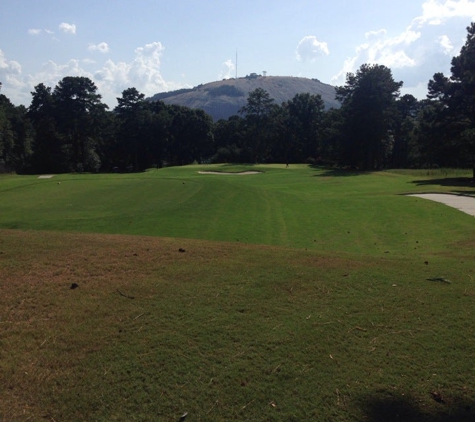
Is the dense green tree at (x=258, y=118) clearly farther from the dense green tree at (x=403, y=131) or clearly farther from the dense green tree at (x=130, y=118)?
the dense green tree at (x=403, y=131)

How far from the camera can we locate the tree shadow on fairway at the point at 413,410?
390 cm

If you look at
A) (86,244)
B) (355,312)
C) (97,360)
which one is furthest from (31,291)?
(355,312)

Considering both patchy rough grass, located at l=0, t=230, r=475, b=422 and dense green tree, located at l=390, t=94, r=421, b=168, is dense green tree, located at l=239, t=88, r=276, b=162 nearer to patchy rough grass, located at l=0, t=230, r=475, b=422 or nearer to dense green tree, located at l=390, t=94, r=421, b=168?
dense green tree, located at l=390, t=94, r=421, b=168

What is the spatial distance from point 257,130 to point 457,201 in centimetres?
6188

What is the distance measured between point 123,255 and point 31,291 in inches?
76.4

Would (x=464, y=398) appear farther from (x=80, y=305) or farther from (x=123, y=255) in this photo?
(x=123, y=255)

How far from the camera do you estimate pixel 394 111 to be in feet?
203

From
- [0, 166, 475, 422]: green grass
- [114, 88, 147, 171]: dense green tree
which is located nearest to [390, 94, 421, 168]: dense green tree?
[114, 88, 147, 171]: dense green tree

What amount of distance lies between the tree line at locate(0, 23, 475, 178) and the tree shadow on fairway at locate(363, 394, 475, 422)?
36.4 meters

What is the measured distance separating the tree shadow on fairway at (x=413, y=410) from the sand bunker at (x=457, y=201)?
1583cm

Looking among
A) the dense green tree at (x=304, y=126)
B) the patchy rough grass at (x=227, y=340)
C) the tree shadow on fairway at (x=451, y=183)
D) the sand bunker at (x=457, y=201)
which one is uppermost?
the dense green tree at (x=304, y=126)

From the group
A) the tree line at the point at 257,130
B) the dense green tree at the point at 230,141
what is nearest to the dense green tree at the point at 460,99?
the tree line at the point at 257,130

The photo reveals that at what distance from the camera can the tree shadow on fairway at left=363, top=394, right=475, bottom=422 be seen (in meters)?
3.90

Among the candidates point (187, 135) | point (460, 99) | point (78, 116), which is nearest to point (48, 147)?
point (78, 116)
